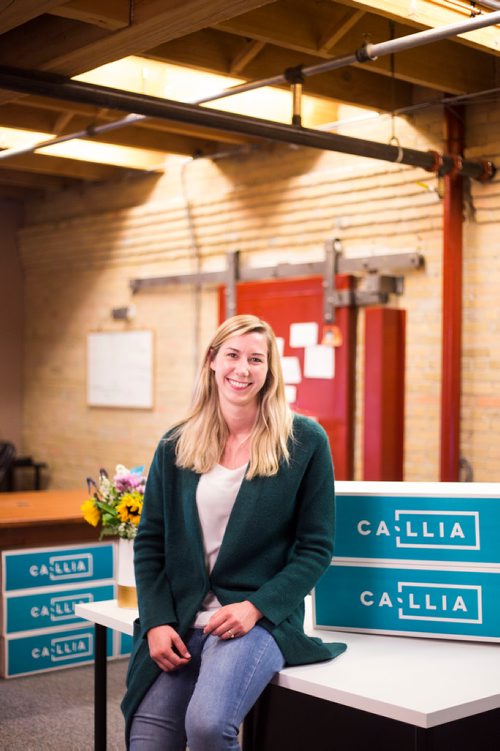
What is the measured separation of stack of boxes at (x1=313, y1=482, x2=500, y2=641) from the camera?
286cm

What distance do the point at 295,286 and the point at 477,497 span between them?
4.53m

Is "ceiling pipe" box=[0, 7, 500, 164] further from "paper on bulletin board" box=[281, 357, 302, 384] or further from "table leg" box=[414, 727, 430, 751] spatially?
"table leg" box=[414, 727, 430, 751]

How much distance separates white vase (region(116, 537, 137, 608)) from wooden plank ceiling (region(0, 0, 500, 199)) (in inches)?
84.4

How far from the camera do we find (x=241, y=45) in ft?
18.9

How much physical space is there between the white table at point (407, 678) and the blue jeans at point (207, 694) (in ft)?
0.32

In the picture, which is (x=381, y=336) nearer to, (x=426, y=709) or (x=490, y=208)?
(x=490, y=208)

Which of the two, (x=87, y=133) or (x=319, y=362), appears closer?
(x=87, y=133)

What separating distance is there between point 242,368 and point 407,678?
977 millimetres

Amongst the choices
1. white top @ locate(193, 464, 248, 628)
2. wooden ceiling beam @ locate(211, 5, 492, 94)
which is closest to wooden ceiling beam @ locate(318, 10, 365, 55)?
wooden ceiling beam @ locate(211, 5, 492, 94)

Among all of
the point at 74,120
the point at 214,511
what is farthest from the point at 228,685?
the point at 74,120

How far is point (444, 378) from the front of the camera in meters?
6.20

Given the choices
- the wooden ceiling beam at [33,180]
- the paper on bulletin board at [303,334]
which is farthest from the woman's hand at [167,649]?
the wooden ceiling beam at [33,180]

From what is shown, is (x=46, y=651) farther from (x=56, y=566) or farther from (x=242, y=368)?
(x=242, y=368)

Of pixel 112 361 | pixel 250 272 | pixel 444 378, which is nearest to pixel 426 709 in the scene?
pixel 444 378
